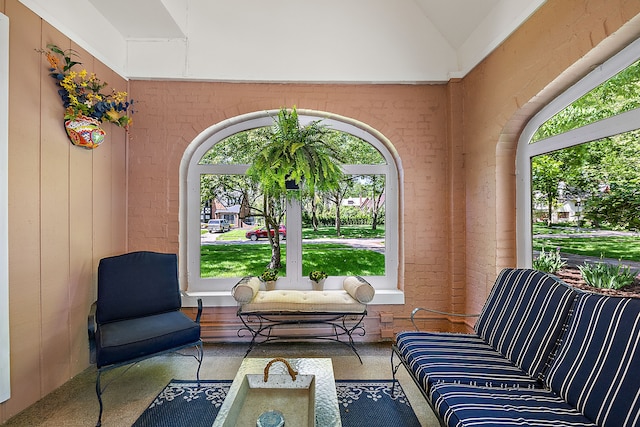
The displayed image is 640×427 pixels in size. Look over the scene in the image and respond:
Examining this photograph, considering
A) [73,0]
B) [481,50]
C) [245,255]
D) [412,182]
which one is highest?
[73,0]

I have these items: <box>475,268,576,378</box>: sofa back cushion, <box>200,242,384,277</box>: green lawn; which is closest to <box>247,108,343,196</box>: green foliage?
<box>200,242,384,277</box>: green lawn

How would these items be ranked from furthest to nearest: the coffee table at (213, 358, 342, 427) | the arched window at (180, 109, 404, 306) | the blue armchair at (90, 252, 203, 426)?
the arched window at (180, 109, 404, 306) < the blue armchair at (90, 252, 203, 426) < the coffee table at (213, 358, 342, 427)

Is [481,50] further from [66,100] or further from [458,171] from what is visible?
[66,100]

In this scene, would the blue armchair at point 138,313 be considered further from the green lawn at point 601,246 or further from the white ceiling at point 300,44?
the green lawn at point 601,246

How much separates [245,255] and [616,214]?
3.01 meters

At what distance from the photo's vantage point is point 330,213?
348 centimetres

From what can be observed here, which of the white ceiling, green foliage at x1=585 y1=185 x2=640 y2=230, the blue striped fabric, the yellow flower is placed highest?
the white ceiling

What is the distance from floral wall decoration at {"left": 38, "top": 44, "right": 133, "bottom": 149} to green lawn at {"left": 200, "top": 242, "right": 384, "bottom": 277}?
146 centimetres

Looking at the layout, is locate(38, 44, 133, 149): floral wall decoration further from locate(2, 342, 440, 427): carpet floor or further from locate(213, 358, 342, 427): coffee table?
locate(213, 358, 342, 427): coffee table

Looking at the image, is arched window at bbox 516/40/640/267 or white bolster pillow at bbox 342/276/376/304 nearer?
arched window at bbox 516/40/640/267

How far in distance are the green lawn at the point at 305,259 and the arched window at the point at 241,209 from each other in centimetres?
1

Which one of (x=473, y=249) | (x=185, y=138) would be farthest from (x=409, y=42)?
(x=185, y=138)

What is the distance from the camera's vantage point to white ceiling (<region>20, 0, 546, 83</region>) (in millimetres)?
3074

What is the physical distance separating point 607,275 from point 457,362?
107cm
